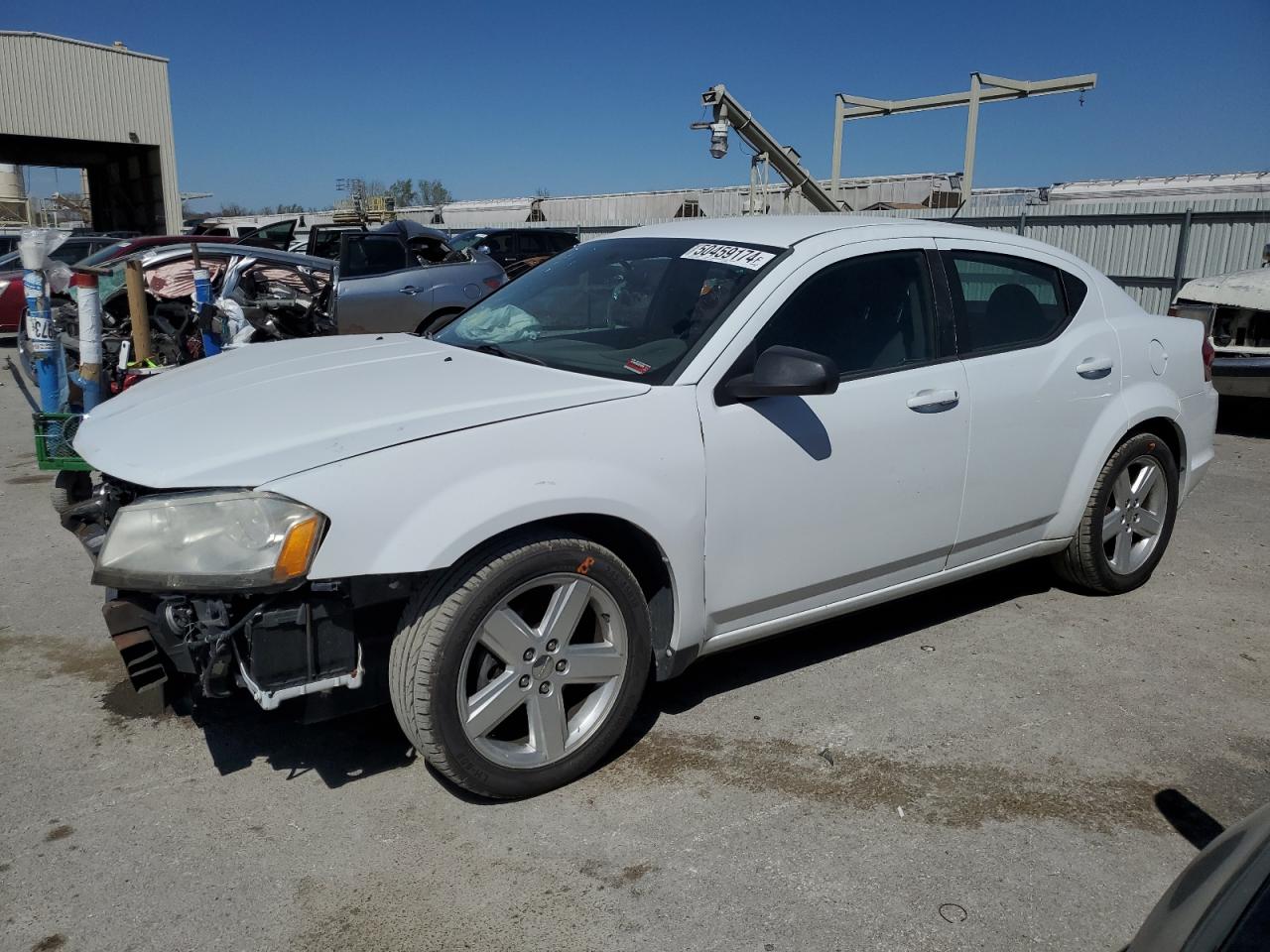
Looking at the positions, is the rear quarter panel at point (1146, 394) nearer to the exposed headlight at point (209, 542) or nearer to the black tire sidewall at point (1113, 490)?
the black tire sidewall at point (1113, 490)

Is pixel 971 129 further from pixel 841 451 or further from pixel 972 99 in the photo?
pixel 841 451

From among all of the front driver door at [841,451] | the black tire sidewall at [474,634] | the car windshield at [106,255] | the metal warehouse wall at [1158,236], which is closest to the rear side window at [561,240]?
the metal warehouse wall at [1158,236]

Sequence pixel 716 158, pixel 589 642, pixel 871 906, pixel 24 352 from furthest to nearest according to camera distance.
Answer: pixel 716 158, pixel 24 352, pixel 589 642, pixel 871 906

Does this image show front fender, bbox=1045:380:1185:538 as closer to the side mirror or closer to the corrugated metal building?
the side mirror

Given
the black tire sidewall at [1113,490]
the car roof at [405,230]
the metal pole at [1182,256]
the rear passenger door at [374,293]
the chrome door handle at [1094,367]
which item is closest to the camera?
the chrome door handle at [1094,367]

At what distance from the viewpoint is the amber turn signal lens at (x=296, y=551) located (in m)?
2.48

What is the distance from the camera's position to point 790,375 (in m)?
3.00

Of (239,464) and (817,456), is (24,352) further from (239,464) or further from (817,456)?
(817,456)

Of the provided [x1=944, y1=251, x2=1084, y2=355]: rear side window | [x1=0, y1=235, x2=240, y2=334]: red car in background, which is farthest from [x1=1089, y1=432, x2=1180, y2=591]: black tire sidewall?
[x1=0, y1=235, x2=240, y2=334]: red car in background

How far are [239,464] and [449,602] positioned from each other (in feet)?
2.17

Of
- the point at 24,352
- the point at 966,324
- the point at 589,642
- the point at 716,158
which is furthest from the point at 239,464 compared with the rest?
the point at 716,158

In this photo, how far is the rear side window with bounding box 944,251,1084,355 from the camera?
12.7 ft

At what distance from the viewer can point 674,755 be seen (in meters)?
3.25

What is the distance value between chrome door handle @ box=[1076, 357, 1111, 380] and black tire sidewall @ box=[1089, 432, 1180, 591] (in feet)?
1.25
